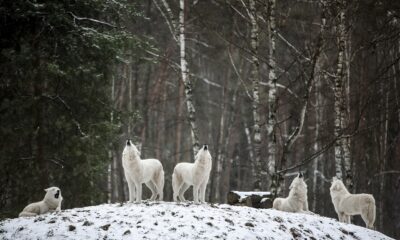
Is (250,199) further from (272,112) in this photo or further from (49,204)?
(49,204)

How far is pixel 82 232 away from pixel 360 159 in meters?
18.3

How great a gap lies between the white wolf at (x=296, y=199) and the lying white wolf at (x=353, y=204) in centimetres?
111

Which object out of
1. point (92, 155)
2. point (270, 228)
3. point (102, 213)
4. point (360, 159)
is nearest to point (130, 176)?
point (102, 213)

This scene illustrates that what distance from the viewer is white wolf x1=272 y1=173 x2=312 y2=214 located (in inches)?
512

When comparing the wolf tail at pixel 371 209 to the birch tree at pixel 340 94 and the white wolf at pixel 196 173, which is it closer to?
the birch tree at pixel 340 94

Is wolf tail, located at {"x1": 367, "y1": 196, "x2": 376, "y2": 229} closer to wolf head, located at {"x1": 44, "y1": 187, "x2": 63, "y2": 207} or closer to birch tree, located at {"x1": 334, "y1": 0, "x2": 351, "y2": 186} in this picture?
birch tree, located at {"x1": 334, "y1": 0, "x2": 351, "y2": 186}

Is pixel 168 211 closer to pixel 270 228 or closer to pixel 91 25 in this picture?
pixel 270 228

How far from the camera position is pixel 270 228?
1070 centimetres

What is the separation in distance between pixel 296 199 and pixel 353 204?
1580mm

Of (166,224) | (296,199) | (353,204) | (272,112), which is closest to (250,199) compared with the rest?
(296,199)

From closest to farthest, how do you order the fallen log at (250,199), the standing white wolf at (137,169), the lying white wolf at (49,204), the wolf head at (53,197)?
the standing white wolf at (137,169)
the lying white wolf at (49,204)
the wolf head at (53,197)
the fallen log at (250,199)

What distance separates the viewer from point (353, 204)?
13.5 metres

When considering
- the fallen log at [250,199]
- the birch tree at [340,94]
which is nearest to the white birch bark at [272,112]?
the fallen log at [250,199]

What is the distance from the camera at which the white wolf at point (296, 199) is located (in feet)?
42.7
